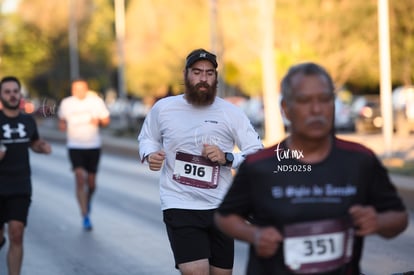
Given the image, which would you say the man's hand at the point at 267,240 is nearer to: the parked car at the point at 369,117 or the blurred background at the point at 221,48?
the blurred background at the point at 221,48

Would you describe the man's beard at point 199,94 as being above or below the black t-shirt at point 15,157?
above

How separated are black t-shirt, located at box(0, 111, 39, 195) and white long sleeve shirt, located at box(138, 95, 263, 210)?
2090 mm

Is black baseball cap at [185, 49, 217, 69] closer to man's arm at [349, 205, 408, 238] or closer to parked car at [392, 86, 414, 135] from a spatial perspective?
man's arm at [349, 205, 408, 238]

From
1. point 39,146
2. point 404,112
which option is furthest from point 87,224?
point 404,112

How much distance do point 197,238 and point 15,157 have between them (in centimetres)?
267

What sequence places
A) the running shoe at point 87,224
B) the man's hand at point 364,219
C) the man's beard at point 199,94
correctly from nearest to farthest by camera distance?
the man's hand at point 364,219 < the man's beard at point 199,94 < the running shoe at point 87,224

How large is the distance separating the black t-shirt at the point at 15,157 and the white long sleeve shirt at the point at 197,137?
209 cm

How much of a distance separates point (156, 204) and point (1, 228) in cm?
692

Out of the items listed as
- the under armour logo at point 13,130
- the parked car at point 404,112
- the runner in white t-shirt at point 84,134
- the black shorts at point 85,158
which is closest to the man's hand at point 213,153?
the under armour logo at point 13,130

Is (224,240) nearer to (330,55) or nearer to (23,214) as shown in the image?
(23,214)

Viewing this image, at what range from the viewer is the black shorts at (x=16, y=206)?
7844mm

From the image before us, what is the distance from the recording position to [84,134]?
12344mm

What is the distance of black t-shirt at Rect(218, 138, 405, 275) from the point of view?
3572mm

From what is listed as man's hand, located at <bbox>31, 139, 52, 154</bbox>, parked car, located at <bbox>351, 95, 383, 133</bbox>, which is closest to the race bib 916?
man's hand, located at <bbox>31, 139, 52, 154</bbox>
